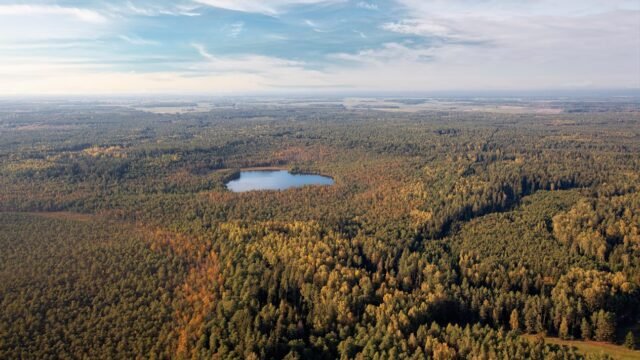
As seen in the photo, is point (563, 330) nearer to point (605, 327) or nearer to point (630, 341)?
point (605, 327)

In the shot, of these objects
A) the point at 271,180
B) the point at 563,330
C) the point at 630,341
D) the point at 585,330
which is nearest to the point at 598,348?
the point at 585,330

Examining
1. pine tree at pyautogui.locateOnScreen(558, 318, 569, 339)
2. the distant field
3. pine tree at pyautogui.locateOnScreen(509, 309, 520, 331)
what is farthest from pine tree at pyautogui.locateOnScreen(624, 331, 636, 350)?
pine tree at pyautogui.locateOnScreen(509, 309, 520, 331)

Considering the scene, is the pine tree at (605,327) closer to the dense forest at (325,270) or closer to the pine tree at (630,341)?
the dense forest at (325,270)

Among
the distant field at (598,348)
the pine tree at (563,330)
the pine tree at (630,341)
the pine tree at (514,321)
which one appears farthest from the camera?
the pine tree at (514,321)

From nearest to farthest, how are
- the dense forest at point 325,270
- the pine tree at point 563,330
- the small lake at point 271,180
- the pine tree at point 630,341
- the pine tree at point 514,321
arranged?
the dense forest at point 325,270 < the pine tree at point 630,341 < the pine tree at point 563,330 < the pine tree at point 514,321 < the small lake at point 271,180

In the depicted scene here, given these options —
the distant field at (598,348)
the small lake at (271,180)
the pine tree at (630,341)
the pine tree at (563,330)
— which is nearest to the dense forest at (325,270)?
the pine tree at (563,330)

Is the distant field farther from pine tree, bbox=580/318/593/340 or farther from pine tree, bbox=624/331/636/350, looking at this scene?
pine tree, bbox=580/318/593/340
